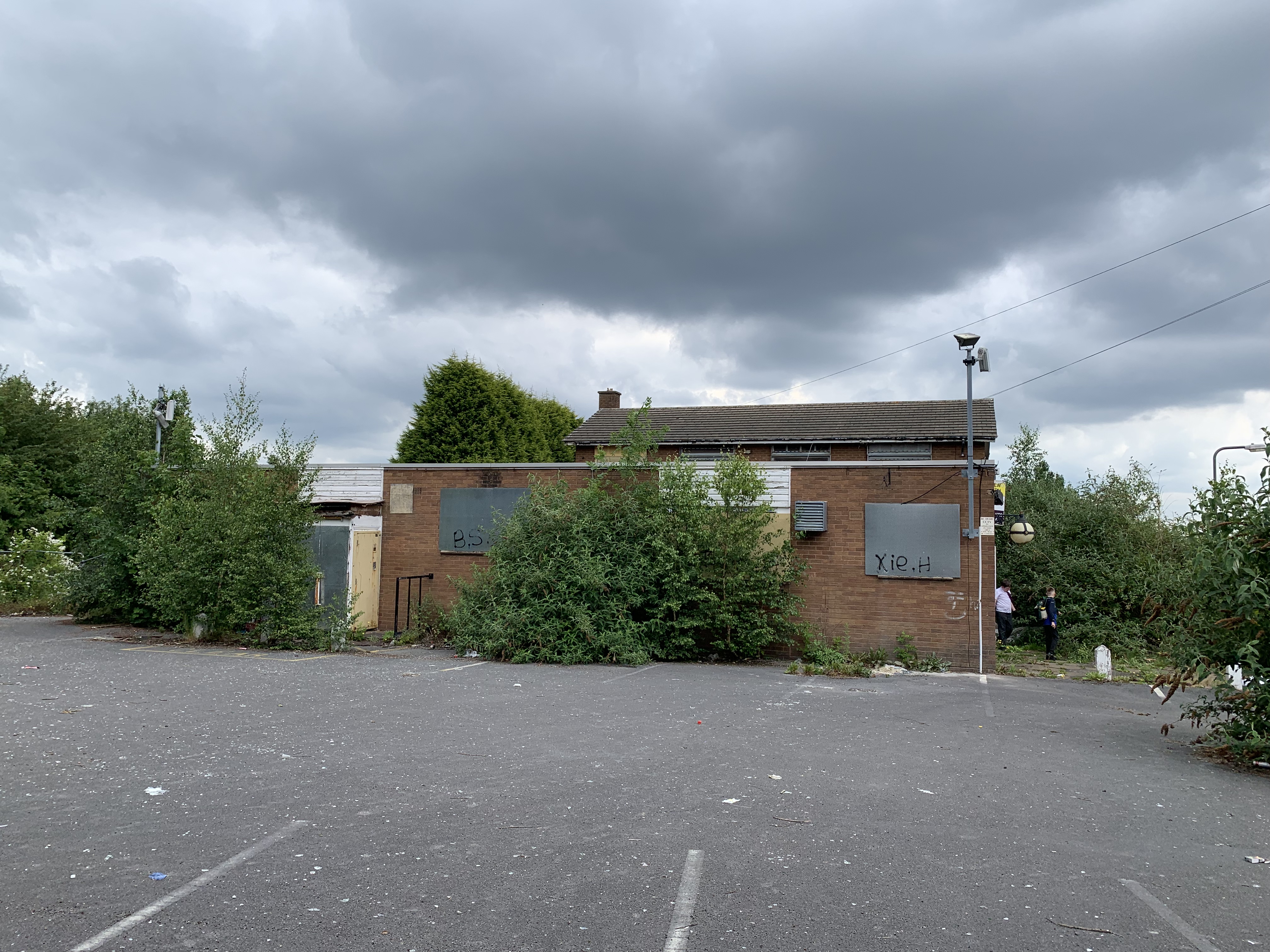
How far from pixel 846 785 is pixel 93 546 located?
652 inches

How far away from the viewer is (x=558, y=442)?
39469 mm

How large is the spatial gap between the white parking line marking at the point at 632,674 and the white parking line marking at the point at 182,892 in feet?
24.0

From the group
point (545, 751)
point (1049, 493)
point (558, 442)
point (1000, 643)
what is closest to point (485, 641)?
point (545, 751)

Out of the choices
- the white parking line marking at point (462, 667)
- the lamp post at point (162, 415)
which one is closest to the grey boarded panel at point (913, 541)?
the white parking line marking at point (462, 667)

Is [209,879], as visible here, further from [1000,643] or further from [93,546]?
[1000,643]

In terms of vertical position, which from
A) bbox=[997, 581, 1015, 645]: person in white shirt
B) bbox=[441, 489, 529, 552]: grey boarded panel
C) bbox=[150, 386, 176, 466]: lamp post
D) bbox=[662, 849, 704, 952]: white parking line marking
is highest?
bbox=[150, 386, 176, 466]: lamp post

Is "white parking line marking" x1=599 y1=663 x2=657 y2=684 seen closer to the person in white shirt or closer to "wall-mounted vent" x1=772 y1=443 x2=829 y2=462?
the person in white shirt

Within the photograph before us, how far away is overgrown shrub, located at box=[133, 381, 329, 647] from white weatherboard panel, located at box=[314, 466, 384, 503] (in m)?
2.44

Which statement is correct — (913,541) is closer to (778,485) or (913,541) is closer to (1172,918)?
(778,485)

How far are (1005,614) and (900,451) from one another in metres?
7.01

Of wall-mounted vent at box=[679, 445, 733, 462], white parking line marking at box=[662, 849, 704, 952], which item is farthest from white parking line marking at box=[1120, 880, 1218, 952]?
wall-mounted vent at box=[679, 445, 733, 462]

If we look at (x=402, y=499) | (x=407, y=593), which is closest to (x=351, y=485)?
(x=402, y=499)

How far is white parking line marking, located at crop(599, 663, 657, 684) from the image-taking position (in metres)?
12.5

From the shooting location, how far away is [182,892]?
4258 mm
